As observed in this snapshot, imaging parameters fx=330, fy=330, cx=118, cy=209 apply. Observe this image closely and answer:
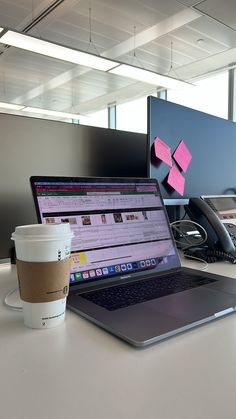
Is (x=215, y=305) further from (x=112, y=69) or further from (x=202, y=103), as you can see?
(x=202, y=103)

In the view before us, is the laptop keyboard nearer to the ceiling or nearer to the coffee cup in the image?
the coffee cup

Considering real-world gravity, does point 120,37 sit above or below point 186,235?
above

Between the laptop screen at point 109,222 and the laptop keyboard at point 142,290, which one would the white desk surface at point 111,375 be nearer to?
the laptop keyboard at point 142,290

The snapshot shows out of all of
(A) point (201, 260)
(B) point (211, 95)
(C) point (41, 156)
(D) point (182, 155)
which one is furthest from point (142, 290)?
(B) point (211, 95)

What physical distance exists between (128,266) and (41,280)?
1.03ft

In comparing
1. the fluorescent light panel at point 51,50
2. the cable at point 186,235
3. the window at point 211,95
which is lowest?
the cable at point 186,235

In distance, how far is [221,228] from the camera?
3.41 feet

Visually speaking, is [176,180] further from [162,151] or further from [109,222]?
[109,222]

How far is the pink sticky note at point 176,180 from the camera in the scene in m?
1.17

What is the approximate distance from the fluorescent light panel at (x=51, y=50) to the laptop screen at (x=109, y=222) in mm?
2407

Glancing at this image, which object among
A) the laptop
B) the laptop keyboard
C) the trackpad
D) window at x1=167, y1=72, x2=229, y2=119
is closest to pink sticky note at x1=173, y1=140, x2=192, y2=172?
the laptop

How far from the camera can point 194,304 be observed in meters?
0.60

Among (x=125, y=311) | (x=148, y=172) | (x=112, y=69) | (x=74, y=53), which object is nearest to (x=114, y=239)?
(x=125, y=311)

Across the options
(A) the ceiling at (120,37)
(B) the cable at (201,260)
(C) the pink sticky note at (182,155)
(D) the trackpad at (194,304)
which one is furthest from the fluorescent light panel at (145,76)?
(D) the trackpad at (194,304)
